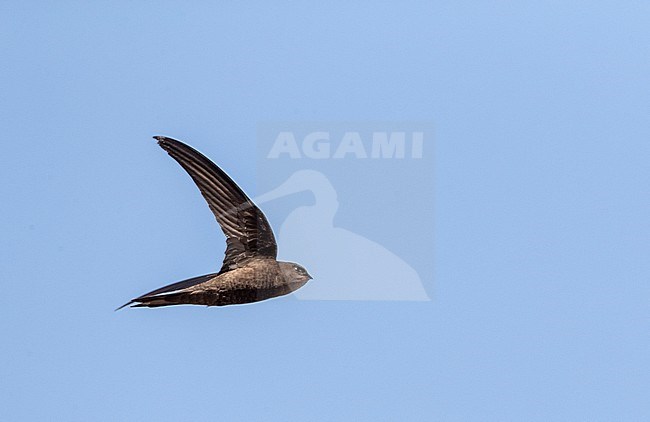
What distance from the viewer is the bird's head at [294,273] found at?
9234mm

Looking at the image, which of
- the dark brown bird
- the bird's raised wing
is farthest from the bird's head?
the bird's raised wing

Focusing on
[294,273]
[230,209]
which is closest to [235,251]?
[230,209]

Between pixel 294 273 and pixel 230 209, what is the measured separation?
2.25 ft

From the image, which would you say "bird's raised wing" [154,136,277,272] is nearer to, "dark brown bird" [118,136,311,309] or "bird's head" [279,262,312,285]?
"dark brown bird" [118,136,311,309]

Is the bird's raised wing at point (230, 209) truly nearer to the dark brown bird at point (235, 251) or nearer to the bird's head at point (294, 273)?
the dark brown bird at point (235, 251)

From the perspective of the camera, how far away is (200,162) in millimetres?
9273

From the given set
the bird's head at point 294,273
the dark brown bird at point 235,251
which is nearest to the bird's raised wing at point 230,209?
the dark brown bird at point 235,251

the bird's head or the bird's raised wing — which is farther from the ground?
the bird's raised wing

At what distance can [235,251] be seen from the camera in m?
9.43

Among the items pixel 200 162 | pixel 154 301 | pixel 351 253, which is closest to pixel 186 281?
pixel 154 301

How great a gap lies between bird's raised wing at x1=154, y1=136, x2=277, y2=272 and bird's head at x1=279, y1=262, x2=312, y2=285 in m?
0.17

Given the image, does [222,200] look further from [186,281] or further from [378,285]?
[378,285]

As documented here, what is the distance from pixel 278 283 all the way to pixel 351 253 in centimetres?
108

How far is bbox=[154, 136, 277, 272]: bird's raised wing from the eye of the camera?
9258 mm
